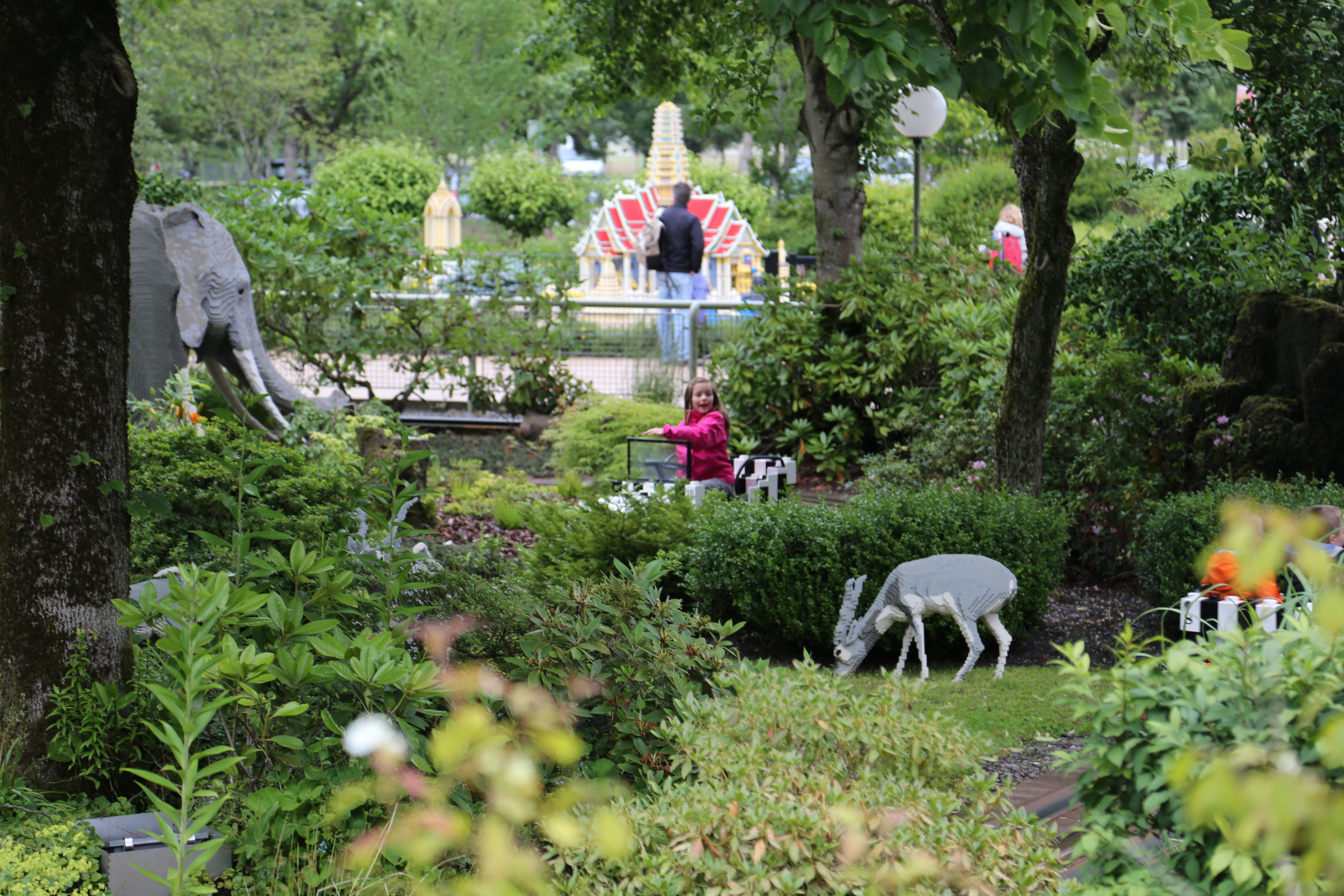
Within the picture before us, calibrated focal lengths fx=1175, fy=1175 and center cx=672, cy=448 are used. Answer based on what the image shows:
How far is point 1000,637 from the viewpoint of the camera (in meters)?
5.84

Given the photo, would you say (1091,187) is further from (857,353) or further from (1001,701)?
(1001,701)

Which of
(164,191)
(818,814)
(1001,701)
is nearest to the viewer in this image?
(818,814)

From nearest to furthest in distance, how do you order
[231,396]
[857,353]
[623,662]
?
[623,662]
[231,396]
[857,353]

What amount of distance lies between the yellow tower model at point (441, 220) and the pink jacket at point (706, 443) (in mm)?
22790

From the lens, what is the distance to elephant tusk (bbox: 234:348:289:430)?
879cm

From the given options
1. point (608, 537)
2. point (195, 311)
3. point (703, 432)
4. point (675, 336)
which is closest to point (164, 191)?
point (195, 311)

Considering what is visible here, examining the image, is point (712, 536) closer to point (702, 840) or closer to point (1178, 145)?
point (702, 840)

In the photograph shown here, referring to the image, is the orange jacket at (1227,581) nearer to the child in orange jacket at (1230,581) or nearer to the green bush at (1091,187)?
the child in orange jacket at (1230,581)

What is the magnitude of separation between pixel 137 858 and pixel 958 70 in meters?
3.35

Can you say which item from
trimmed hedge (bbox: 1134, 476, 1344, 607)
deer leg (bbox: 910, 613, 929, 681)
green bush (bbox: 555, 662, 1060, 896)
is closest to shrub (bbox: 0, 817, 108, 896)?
green bush (bbox: 555, 662, 1060, 896)

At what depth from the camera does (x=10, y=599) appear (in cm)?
343

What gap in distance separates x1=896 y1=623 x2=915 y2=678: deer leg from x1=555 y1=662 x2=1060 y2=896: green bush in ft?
7.35

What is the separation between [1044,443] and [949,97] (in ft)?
17.0

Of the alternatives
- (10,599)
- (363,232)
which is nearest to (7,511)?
(10,599)
